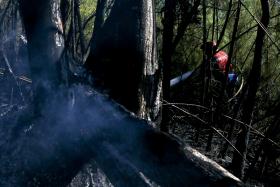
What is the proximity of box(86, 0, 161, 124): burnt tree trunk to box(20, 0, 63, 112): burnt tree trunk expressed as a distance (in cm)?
71

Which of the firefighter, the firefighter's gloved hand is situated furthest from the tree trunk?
the firefighter's gloved hand

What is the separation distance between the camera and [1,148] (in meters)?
2.80

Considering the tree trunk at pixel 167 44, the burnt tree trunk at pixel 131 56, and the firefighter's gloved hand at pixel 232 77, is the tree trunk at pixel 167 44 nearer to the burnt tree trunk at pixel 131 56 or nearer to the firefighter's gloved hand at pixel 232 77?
the burnt tree trunk at pixel 131 56

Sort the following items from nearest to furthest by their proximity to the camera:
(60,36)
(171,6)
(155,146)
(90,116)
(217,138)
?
1. (155,146)
2. (60,36)
3. (90,116)
4. (171,6)
5. (217,138)

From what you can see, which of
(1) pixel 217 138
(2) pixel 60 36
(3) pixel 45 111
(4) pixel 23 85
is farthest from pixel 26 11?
(1) pixel 217 138

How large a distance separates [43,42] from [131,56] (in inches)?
35.2

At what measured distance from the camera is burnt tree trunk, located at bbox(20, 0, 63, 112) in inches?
97.2

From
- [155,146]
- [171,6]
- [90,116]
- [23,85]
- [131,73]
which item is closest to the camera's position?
[155,146]

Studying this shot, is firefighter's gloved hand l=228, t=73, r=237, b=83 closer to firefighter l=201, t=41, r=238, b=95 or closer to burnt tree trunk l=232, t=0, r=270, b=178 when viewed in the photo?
firefighter l=201, t=41, r=238, b=95

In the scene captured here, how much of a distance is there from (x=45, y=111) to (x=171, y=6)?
2.02 m

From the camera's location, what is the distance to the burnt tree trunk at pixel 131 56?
10.5 feet

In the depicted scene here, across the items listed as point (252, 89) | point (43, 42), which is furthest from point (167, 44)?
point (43, 42)

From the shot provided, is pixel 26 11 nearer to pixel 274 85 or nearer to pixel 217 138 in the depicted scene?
pixel 217 138

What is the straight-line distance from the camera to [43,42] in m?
2.56
